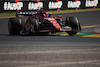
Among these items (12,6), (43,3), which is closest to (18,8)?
(12,6)

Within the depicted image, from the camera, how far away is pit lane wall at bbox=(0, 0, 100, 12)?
28.5 m

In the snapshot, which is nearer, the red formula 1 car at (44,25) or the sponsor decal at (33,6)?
the red formula 1 car at (44,25)

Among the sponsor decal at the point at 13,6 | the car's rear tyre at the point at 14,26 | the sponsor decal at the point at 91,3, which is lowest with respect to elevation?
the car's rear tyre at the point at 14,26

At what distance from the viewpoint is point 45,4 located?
30203 millimetres

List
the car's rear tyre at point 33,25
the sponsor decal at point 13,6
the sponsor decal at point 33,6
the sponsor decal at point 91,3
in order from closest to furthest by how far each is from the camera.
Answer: the car's rear tyre at point 33,25 < the sponsor decal at point 13,6 < the sponsor decal at point 33,6 < the sponsor decal at point 91,3

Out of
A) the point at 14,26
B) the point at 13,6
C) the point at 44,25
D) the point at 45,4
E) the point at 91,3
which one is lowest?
the point at 14,26

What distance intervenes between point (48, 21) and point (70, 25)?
108 cm

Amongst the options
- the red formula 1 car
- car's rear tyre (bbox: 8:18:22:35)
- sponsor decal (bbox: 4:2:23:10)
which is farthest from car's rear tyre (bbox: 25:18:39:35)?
sponsor decal (bbox: 4:2:23:10)

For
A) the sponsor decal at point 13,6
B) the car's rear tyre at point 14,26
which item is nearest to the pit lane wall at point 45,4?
the sponsor decal at point 13,6

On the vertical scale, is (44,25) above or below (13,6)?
below

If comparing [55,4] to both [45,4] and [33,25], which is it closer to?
[45,4]

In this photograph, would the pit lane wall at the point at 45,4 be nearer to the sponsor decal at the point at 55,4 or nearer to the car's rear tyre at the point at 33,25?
the sponsor decal at the point at 55,4

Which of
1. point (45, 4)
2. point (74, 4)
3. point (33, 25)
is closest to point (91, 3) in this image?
point (74, 4)

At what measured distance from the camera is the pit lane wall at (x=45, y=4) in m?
28.5
